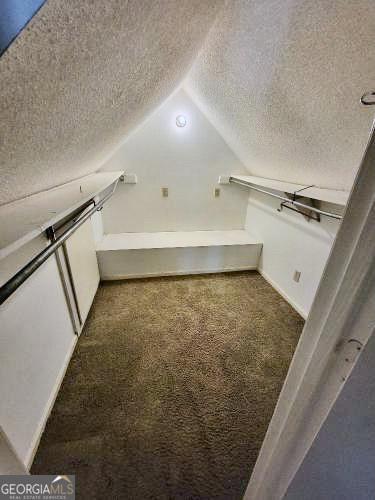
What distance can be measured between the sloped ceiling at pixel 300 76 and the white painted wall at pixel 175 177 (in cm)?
71

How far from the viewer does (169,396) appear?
127 cm

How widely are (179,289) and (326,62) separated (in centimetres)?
206

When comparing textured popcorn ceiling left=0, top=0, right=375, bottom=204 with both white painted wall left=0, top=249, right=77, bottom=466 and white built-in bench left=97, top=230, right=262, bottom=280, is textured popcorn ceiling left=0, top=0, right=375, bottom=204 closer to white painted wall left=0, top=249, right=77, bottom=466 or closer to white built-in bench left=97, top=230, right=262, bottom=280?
white painted wall left=0, top=249, right=77, bottom=466

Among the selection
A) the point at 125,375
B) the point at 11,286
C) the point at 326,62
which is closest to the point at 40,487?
the point at 125,375

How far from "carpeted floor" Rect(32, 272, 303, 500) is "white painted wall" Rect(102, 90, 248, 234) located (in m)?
1.14

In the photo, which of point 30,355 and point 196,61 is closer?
point 30,355

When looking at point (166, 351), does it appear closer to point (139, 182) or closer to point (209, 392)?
point (209, 392)

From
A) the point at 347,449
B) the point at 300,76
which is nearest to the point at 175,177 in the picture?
the point at 300,76

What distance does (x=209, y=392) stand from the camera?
1295 millimetres

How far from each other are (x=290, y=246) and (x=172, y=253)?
52.4 inches

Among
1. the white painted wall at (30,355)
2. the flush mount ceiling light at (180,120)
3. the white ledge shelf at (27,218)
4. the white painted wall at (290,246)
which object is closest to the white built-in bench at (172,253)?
the white painted wall at (290,246)

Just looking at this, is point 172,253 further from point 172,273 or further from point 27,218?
point 27,218

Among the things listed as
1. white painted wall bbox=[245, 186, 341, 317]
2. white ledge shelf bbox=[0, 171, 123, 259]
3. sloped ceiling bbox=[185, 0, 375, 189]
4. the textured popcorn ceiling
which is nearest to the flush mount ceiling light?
sloped ceiling bbox=[185, 0, 375, 189]

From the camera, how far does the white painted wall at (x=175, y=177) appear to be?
2355 millimetres
